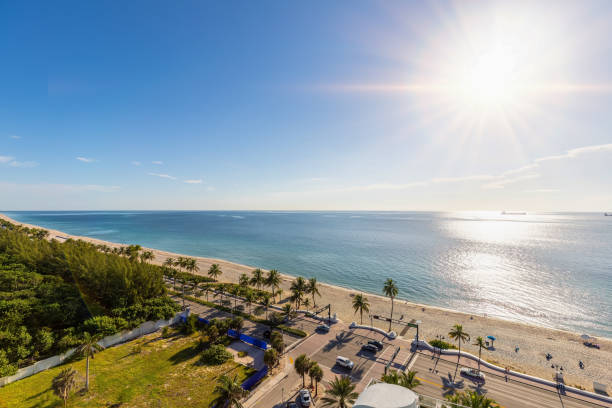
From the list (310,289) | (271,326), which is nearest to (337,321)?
(310,289)

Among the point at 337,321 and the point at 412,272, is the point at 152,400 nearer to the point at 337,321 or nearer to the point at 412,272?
the point at 337,321

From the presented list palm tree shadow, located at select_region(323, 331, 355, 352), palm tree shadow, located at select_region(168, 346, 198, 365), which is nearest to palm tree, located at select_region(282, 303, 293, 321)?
palm tree shadow, located at select_region(323, 331, 355, 352)

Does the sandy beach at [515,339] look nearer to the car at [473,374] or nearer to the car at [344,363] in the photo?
the car at [473,374]

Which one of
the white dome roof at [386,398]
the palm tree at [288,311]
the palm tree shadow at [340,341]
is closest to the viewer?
the white dome roof at [386,398]

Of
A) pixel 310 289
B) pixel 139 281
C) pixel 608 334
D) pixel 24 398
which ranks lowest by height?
pixel 608 334

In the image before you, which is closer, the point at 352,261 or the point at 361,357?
the point at 361,357

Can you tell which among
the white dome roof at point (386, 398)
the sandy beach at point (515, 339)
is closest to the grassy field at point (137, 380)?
the white dome roof at point (386, 398)

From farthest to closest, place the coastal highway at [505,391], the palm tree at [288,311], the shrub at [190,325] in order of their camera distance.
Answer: the palm tree at [288,311] < the shrub at [190,325] < the coastal highway at [505,391]
